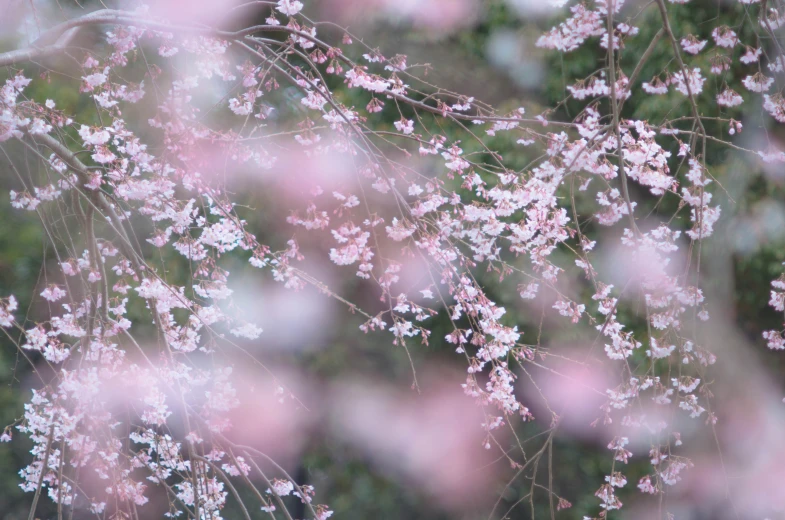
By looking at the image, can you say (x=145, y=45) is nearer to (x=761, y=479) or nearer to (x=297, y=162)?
(x=297, y=162)

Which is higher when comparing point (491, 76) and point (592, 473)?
point (491, 76)

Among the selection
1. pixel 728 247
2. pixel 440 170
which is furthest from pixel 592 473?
pixel 440 170

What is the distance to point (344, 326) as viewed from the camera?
3.64 meters

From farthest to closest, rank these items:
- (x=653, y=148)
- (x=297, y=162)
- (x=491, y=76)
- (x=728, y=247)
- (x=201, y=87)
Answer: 1. (x=201, y=87)
2. (x=491, y=76)
3. (x=297, y=162)
4. (x=728, y=247)
5. (x=653, y=148)

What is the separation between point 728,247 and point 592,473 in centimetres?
120

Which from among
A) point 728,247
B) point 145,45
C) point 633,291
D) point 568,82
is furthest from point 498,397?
point 145,45

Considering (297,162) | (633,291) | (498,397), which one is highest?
(297,162)

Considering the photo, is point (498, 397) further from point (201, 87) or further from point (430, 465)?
point (201, 87)

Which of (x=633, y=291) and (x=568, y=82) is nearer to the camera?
(x=633, y=291)

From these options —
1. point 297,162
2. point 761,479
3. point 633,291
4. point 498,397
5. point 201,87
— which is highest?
point 201,87

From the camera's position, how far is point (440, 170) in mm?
3197

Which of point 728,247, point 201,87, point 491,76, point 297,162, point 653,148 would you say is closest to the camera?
point 653,148

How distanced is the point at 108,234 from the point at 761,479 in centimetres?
315

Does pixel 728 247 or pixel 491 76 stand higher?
pixel 491 76
